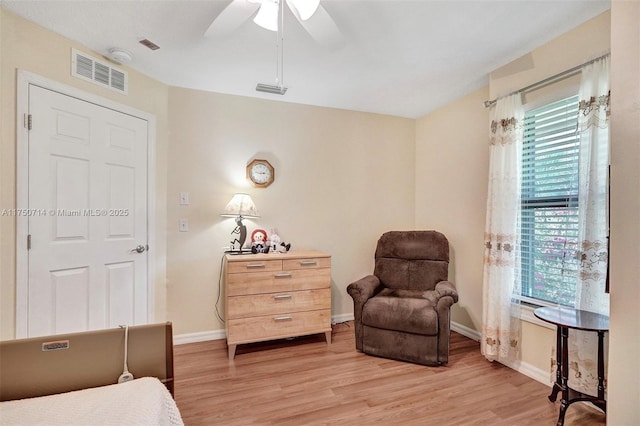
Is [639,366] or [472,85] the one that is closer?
[639,366]

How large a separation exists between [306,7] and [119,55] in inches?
67.6

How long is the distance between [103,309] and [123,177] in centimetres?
108

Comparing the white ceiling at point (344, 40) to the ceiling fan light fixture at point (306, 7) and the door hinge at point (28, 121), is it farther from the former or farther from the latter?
the door hinge at point (28, 121)

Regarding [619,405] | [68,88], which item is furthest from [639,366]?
[68,88]

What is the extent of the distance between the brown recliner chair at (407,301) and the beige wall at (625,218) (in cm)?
136

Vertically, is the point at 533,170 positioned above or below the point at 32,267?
above

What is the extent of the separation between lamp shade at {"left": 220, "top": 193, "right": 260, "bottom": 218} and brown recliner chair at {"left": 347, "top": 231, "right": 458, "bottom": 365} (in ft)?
3.85

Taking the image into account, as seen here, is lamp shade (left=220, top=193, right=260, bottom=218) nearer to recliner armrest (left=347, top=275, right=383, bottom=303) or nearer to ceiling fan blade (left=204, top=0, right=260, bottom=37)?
recliner armrest (left=347, top=275, right=383, bottom=303)

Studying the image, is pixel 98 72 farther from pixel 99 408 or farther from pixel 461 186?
pixel 461 186

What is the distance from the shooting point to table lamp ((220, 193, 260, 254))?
2824mm

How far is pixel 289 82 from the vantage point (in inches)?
108

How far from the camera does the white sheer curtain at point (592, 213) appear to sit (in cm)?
175

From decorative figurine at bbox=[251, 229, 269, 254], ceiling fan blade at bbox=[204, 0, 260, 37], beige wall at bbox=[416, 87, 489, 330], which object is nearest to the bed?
ceiling fan blade at bbox=[204, 0, 260, 37]

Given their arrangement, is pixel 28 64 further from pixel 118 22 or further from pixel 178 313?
pixel 178 313
